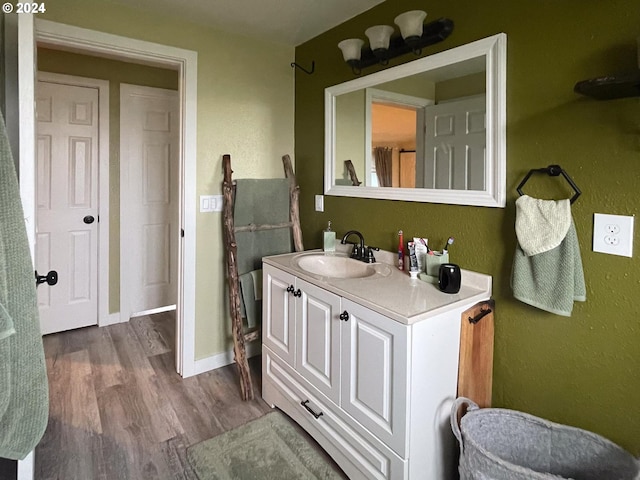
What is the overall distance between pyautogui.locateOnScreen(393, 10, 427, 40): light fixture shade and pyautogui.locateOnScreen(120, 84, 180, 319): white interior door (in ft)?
7.92

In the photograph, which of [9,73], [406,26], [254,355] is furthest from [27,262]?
[254,355]

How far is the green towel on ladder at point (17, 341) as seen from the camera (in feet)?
Answer: 2.69

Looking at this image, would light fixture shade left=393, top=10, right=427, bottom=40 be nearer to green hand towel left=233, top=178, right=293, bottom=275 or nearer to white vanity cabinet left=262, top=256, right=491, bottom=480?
white vanity cabinet left=262, top=256, right=491, bottom=480

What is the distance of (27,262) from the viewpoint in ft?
2.94

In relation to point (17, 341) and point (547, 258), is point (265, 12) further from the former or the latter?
point (17, 341)

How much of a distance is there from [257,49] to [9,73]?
1.48 m

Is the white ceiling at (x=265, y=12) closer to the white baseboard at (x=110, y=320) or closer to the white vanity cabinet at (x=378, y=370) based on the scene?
the white vanity cabinet at (x=378, y=370)

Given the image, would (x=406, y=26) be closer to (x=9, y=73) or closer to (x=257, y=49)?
(x=257, y=49)

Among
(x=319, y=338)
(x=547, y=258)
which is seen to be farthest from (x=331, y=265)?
(x=547, y=258)

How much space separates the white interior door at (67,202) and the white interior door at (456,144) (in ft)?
8.94

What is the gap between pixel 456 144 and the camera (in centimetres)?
173

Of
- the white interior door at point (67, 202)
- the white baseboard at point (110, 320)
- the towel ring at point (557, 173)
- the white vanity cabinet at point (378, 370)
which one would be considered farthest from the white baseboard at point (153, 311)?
the towel ring at point (557, 173)

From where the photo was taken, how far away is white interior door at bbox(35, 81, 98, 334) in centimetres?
304

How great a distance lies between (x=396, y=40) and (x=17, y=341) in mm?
1921
